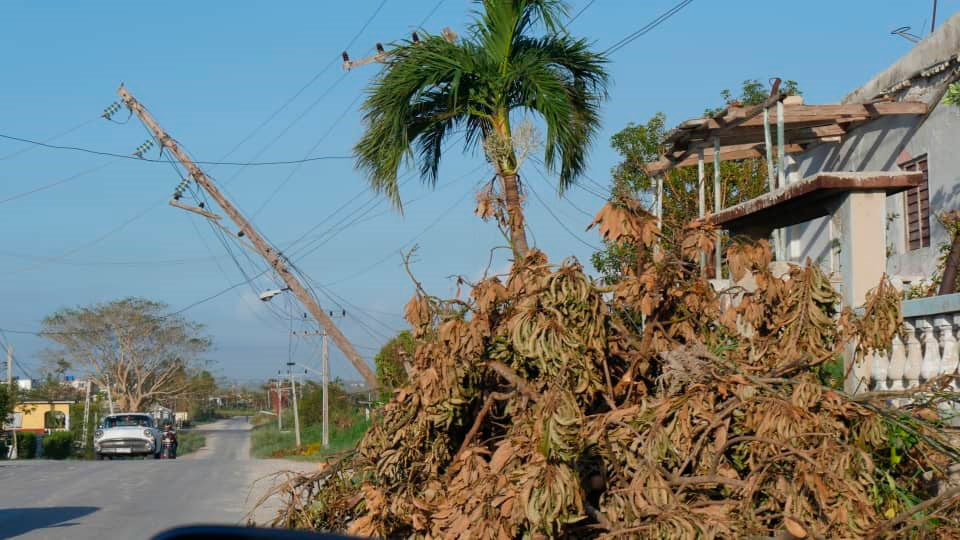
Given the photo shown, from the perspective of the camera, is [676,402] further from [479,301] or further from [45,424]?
[45,424]

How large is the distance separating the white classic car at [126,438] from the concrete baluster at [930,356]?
99.3ft

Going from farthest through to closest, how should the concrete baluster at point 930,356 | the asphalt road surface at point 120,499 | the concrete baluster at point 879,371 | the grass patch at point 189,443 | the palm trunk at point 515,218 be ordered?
the grass patch at point 189,443
the asphalt road surface at point 120,499
the palm trunk at point 515,218
the concrete baluster at point 879,371
the concrete baluster at point 930,356

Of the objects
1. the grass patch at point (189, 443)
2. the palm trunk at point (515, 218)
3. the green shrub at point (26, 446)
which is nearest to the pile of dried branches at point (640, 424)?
the palm trunk at point (515, 218)

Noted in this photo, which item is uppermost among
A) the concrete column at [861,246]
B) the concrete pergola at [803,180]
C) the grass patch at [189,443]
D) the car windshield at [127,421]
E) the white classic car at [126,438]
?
the concrete pergola at [803,180]

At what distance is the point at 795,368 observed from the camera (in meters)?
6.35

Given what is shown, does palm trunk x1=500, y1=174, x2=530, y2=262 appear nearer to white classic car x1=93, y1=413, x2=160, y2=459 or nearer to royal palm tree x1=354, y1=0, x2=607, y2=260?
royal palm tree x1=354, y1=0, x2=607, y2=260

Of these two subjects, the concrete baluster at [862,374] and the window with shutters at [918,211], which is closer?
the concrete baluster at [862,374]

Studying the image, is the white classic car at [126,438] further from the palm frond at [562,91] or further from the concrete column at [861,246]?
the concrete column at [861,246]

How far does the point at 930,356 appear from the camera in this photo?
22.2ft

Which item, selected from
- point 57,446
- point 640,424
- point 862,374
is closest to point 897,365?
point 862,374

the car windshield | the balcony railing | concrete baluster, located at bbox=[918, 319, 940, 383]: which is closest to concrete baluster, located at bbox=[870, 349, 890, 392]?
the balcony railing

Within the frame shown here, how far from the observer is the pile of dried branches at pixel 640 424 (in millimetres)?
5320

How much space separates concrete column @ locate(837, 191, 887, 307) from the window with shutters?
660 cm

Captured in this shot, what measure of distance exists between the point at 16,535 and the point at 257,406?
158753 mm
